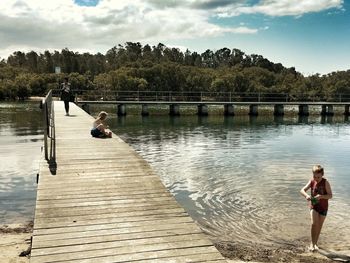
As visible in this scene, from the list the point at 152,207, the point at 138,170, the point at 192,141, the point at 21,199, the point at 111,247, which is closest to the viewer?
the point at 111,247

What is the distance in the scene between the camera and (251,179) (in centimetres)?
1370

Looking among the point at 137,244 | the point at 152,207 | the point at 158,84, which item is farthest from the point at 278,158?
the point at 158,84

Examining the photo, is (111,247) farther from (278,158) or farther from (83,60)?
(83,60)

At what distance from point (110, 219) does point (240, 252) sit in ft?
8.68

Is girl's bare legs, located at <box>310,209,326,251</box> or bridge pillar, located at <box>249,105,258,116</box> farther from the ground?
bridge pillar, located at <box>249,105,258,116</box>

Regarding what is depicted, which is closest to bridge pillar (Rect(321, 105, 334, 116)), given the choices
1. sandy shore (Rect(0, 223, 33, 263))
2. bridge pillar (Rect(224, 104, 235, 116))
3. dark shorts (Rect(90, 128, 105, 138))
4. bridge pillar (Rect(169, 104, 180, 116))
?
bridge pillar (Rect(224, 104, 235, 116))

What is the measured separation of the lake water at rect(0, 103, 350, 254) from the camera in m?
9.05

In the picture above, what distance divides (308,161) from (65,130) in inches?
378

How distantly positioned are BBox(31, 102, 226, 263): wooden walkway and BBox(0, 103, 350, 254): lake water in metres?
2.13

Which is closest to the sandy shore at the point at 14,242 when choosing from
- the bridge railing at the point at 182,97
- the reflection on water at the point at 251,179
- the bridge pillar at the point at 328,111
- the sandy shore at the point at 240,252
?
the sandy shore at the point at 240,252

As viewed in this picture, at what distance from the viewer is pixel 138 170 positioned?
8.37m

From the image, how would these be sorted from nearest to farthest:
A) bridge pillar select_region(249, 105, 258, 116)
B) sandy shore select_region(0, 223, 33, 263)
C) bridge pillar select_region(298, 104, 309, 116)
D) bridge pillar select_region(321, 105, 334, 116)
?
sandy shore select_region(0, 223, 33, 263)
bridge pillar select_region(249, 105, 258, 116)
bridge pillar select_region(298, 104, 309, 116)
bridge pillar select_region(321, 105, 334, 116)

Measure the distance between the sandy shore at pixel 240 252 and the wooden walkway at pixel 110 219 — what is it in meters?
1.18

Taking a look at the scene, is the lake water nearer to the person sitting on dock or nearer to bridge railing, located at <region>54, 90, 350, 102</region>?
the person sitting on dock
